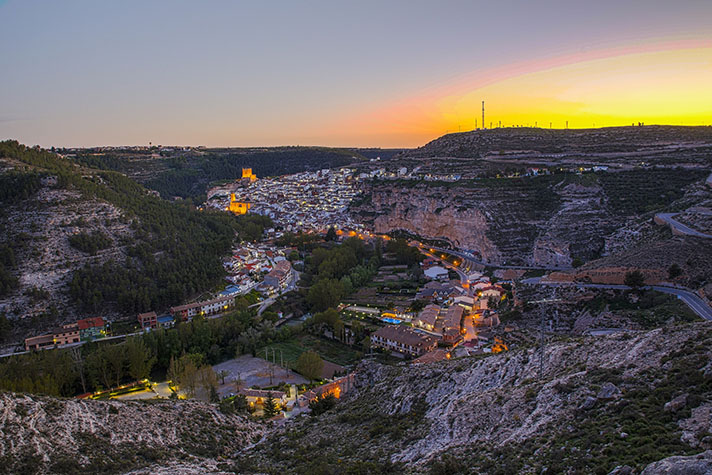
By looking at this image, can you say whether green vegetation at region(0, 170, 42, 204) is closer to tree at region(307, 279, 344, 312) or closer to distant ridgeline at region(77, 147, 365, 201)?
tree at region(307, 279, 344, 312)

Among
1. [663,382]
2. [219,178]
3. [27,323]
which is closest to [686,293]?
[663,382]

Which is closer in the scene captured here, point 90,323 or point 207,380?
point 207,380

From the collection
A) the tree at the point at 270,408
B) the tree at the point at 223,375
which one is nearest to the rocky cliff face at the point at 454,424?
the tree at the point at 270,408

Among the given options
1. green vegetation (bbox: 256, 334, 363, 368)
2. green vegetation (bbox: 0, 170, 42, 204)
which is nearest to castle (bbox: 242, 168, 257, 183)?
green vegetation (bbox: 0, 170, 42, 204)

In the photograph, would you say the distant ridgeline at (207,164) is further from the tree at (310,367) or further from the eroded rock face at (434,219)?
the tree at (310,367)

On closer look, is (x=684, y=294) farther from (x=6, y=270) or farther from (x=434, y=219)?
(x=6, y=270)

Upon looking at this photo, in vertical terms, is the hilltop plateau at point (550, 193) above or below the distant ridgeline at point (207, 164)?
below

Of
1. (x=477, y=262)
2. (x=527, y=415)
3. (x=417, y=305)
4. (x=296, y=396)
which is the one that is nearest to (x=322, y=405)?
(x=296, y=396)
